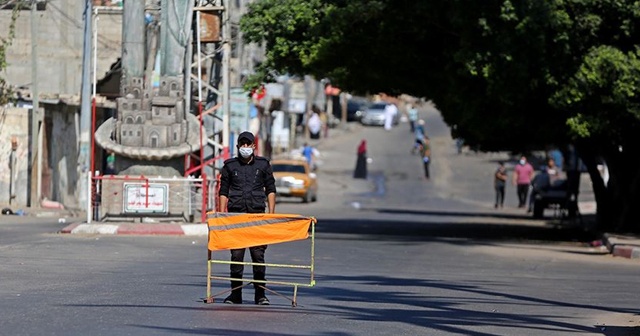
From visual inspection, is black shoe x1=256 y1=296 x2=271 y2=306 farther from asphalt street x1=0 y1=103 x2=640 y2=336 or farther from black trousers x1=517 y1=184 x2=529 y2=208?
black trousers x1=517 y1=184 x2=529 y2=208

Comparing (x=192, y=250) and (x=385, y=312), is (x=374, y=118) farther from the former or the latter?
(x=385, y=312)

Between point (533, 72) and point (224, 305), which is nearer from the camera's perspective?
point (224, 305)

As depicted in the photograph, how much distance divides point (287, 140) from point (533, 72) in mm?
46285

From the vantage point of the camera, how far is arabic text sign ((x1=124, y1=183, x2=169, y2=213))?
92.2 ft

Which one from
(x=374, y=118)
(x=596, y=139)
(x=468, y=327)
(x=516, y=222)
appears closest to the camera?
(x=468, y=327)

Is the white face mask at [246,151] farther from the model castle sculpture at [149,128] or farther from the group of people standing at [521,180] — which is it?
the group of people standing at [521,180]

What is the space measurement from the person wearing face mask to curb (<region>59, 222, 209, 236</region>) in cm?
2764

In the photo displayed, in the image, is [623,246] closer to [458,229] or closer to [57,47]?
[458,229]

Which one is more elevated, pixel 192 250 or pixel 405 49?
pixel 405 49

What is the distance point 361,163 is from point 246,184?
160ft

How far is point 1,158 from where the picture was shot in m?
37.0

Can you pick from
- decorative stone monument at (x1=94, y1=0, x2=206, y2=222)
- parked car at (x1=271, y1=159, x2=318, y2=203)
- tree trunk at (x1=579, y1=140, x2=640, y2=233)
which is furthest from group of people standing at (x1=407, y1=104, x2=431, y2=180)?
decorative stone monument at (x1=94, y1=0, x2=206, y2=222)

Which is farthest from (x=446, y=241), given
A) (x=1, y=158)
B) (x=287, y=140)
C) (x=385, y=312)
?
(x=287, y=140)

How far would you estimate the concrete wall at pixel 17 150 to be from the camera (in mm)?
36969
